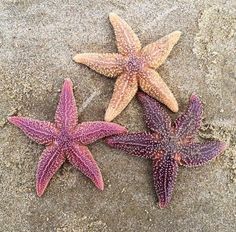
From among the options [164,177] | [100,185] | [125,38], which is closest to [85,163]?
[100,185]

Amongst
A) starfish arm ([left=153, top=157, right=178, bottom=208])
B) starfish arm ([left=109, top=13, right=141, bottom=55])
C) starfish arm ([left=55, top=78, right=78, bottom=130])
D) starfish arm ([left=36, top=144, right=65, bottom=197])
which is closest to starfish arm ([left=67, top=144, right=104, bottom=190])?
starfish arm ([left=36, top=144, right=65, bottom=197])

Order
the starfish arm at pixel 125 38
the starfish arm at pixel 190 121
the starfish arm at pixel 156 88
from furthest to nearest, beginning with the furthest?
the starfish arm at pixel 125 38 < the starfish arm at pixel 156 88 < the starfish arm at pixel 190 121

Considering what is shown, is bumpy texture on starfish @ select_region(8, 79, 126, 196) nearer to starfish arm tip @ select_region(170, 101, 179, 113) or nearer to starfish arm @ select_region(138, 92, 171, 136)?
starfish arm @ select_region(138, 92, 171, 136)

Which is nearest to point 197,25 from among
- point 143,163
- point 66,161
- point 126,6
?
point 126,6

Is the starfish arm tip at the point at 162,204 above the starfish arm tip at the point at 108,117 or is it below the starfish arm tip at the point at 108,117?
below

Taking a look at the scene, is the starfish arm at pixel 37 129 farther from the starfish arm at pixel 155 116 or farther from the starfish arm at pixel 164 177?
the starfish arm at pixel 164 177

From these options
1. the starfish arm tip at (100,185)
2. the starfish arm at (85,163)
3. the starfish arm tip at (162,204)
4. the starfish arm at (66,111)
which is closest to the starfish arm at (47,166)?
the starfish arm at (85,163)

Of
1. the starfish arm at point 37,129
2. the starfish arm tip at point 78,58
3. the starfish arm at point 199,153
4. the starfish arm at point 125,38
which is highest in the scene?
the starfish arm at point 125,38
